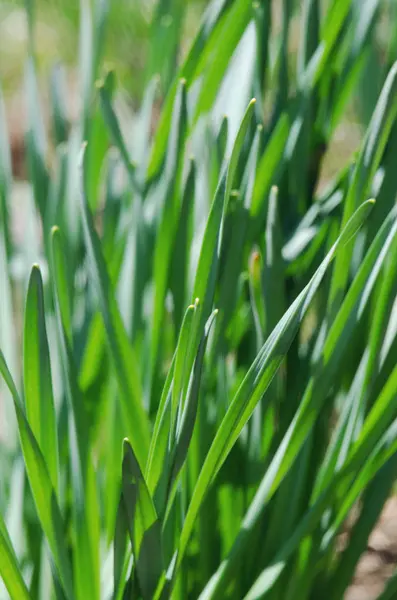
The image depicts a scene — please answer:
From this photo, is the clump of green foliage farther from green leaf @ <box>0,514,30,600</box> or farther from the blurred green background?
the blurred green background

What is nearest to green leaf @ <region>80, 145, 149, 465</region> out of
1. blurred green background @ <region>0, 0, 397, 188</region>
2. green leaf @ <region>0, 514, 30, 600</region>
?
green leaf @ <region>0, 514, 30, 600</region>

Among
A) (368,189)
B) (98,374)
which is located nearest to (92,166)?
(98,374)

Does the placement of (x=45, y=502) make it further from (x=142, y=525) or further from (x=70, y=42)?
(x=70, y=42)

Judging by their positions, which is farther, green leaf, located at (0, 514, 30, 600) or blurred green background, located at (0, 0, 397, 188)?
blurred green background, located at (0, 0, 397, 188)

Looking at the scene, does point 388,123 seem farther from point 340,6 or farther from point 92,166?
point 92,166

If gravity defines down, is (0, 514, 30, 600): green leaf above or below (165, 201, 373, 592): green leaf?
below

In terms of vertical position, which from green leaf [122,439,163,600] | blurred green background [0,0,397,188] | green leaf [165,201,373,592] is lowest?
green leaf [122,439,163,600]

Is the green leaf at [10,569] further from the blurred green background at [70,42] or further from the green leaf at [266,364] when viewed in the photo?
the blurred green background at [70,42]

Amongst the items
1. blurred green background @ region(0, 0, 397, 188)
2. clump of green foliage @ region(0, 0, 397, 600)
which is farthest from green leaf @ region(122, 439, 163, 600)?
blurred green background @ region(0, 0, 397, 188)

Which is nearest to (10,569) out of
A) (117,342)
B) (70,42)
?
(117,342)

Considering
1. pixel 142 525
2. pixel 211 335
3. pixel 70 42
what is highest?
pixel 70 42

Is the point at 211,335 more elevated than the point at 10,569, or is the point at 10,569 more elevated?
the point at 211,335
